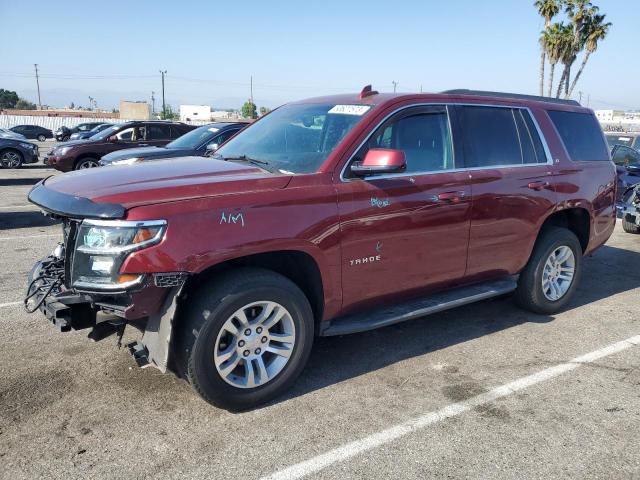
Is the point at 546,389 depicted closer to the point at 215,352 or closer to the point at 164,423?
the point at 215,352

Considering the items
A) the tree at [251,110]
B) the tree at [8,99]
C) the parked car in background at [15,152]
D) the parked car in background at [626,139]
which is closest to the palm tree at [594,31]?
the parked car in background at [626,139]

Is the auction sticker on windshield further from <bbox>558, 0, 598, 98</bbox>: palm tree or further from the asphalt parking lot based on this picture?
<bbox>558, 0, 598, 98</bbox>: palm tree

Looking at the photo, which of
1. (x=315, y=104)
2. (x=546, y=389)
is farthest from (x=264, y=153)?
A: (x=546, y=389)

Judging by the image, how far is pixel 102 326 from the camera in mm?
3234

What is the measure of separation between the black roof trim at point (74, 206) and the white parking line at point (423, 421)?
1.62m

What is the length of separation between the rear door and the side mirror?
3.44 feet

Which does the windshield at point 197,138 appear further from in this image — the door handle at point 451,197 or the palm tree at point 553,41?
the palm tree at point 553,41

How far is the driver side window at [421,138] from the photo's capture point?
387cm

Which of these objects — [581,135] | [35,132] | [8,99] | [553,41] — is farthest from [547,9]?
[8,99]

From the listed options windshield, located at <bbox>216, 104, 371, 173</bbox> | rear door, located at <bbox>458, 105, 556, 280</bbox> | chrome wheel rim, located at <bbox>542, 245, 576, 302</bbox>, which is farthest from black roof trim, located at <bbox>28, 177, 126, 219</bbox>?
chrome wheel rim, located at <bbox>542, 245, 576, 302</bbox>

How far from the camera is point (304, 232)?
326 cm

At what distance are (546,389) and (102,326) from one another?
299cm

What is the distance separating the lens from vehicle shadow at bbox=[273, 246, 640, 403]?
3830 millimetres

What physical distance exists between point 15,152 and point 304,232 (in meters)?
18.1
